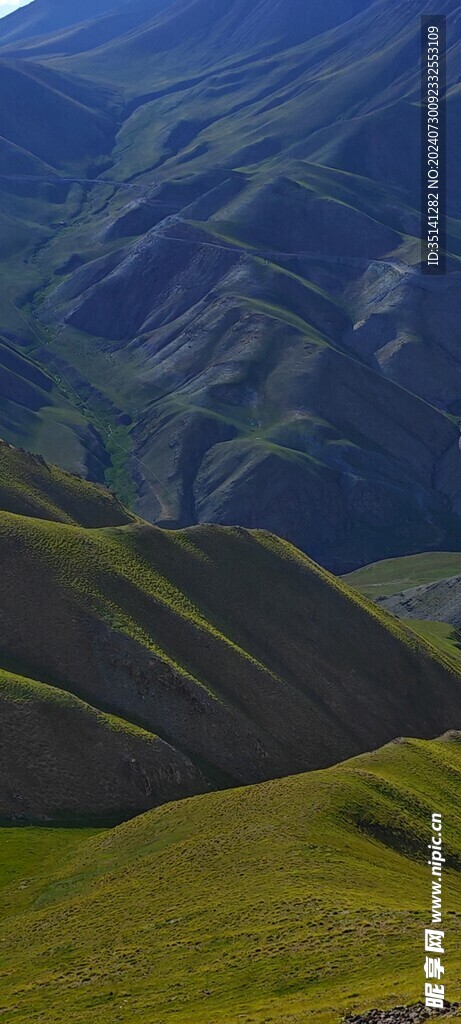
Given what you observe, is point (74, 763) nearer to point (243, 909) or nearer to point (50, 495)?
point (243, 909)

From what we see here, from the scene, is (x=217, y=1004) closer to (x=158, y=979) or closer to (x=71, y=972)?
(x=158, y=979)

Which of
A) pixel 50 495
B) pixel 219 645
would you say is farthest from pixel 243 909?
pixel 50 495

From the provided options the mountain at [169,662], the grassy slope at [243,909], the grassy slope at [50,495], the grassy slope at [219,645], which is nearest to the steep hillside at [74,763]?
the mountain at [169,662]

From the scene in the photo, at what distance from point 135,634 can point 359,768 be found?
34.6 metres

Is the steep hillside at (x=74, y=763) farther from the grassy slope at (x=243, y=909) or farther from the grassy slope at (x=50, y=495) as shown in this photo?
the grassy slope at (x=50, y=495)

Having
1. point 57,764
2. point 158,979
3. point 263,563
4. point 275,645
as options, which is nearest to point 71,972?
point 158,979

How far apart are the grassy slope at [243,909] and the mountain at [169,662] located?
1355 cm

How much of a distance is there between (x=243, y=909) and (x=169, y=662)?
57254 mm

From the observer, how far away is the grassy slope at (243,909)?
68.6 m

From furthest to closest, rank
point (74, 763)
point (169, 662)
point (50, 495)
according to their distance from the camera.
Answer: point (50, 495)
point (169, 662)
point (74, 763)

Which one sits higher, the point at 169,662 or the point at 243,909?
the point at 169,662

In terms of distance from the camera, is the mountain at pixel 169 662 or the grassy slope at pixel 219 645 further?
the grassy slope at pixel 219 645

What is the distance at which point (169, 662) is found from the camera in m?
138

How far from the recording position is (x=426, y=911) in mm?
79500
